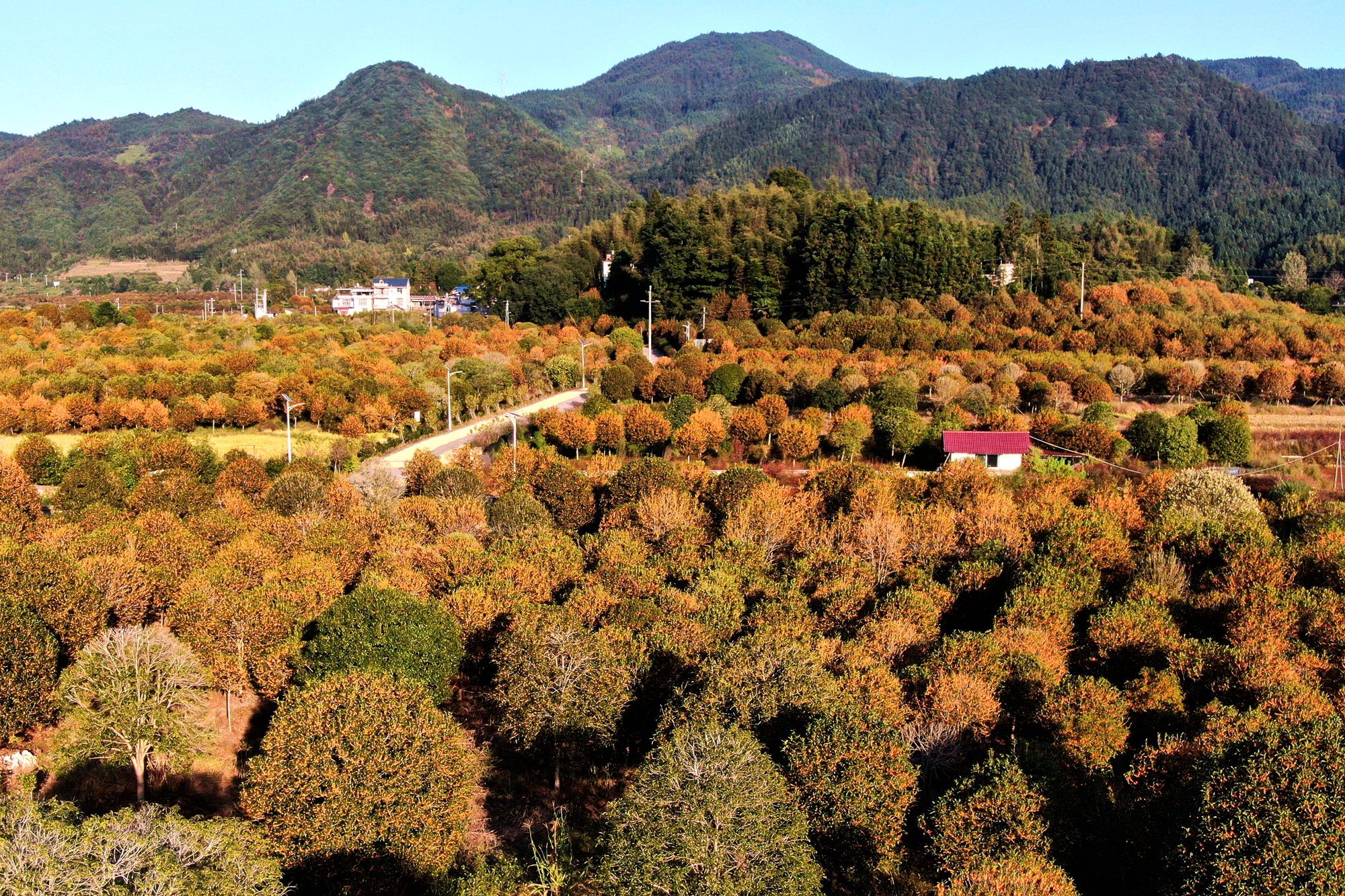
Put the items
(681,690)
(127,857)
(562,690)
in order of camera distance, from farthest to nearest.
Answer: (562,690), (681,690), (127,857)

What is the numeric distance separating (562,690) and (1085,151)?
18173cm

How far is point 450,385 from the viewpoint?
4378 centimetres

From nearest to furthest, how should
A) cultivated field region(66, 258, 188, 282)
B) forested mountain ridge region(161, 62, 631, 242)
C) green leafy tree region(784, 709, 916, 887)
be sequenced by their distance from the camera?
green leafy tree region(784, 709, 916, 887), cultivated field region(66, 258, 188, 282), forested mountain ridge region(161, 62, 631, 242)

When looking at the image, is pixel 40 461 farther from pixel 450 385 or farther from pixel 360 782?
pixel 360 782

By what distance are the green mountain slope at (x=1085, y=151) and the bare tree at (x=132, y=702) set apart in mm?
122724

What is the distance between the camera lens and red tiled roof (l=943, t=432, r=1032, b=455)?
114 feet

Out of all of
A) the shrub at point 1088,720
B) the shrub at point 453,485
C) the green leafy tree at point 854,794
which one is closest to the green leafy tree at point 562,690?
the green leafy tree at point 854,794

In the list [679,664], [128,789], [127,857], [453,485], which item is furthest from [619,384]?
[127,857]

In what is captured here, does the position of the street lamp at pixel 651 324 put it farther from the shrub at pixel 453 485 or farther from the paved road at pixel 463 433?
the shrub at pixel 453 485

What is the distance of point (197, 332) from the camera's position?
66.9m

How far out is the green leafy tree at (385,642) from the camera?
17641mm

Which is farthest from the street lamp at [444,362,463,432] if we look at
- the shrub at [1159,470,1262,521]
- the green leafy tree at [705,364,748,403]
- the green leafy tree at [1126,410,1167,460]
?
the shrub at [1159,470,1262,521]

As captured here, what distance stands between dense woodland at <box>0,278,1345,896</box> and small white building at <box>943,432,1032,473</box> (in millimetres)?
978

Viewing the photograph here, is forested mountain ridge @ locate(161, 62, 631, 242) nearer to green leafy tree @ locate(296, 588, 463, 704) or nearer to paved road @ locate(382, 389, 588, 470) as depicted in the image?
paved road @ locate(382, 389, 588, 470)
